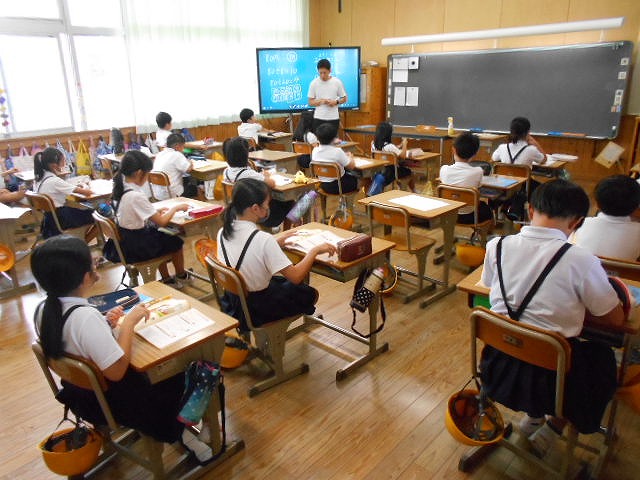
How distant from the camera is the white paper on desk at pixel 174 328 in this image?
73.2 inches

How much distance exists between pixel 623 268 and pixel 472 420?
3.10 feet

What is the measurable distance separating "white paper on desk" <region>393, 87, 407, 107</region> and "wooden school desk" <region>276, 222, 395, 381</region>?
20.5 feet

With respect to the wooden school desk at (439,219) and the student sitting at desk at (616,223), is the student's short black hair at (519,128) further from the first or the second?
the student sitting at desk at (616,223)

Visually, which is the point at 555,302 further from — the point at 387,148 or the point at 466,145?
the point at 387,148

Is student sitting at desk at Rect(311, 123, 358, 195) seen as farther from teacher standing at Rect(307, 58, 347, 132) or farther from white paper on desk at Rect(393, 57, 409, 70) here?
white paper on desk at Rect(393, 57, 409, 70)

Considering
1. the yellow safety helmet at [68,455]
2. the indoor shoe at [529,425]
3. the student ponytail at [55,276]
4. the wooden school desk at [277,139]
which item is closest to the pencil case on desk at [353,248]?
the indoor shoe at [529,425]

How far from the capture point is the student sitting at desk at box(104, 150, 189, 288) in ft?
10.6

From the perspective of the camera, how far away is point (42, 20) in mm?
6176

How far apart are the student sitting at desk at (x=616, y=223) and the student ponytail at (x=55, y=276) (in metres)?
2.28

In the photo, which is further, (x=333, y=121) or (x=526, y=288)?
(x=333, y=121)

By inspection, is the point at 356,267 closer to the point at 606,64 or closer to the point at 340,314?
the point at 340,314

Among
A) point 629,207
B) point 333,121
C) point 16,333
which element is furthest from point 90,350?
point 333,121

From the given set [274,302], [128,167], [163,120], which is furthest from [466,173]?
[163,120]

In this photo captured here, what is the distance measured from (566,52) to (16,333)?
7146 millimetres
